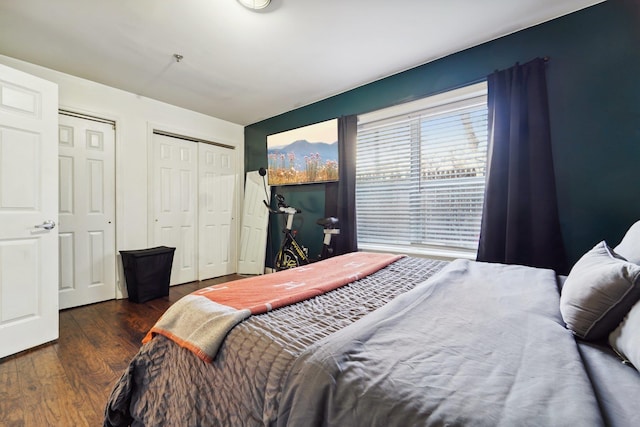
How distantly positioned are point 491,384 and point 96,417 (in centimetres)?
189

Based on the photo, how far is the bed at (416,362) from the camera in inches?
22.3

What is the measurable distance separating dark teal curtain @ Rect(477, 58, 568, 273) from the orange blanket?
4.20 ft

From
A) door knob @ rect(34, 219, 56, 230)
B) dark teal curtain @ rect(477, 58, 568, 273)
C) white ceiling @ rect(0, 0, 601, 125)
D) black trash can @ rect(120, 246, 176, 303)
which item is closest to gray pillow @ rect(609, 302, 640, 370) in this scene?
dark teal curtain @ rect(477, 58, 568, 273)

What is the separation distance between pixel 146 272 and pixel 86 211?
3.10 ft

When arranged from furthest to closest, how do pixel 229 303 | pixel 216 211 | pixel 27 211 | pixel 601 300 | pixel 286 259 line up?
1. pixel 216 211
2. pixel 286 259
3. pixel 27 211
4. pixel 229 303
5. pixel 601 300

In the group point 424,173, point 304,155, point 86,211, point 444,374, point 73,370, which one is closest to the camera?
point 444,374

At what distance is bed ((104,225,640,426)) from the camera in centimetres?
57

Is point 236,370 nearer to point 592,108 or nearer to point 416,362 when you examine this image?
point 416,362

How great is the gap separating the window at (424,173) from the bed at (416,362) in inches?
52.2

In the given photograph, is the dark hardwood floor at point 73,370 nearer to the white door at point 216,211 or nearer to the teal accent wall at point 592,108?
the white door at point 216,211

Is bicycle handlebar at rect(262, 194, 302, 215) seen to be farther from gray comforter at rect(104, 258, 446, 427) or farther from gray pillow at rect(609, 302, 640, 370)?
gray pillow at rect(609, 302, 640, 370)

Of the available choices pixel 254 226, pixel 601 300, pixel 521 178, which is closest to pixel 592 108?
pixel 521 178

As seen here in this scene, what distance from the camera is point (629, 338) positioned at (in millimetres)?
726

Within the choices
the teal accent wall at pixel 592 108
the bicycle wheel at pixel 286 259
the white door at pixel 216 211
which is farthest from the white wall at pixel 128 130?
the teal accent wall at pixel 592 108
